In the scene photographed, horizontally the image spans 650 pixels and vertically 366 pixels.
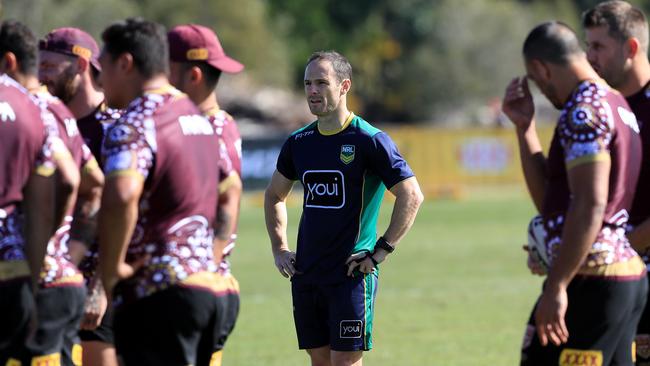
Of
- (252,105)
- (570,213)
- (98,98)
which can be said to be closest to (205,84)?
(98,98)

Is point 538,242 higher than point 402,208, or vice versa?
point 538,242

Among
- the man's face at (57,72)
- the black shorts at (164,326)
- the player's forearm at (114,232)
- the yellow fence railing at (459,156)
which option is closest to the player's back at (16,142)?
the player's forearm at (114,232)

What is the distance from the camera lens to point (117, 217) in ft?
18.7

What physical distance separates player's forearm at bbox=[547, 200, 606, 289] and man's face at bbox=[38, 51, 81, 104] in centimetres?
339

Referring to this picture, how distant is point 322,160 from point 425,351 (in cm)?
418

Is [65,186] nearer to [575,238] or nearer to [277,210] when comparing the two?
[575,238]

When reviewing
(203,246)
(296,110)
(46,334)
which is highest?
Result: (203,246)

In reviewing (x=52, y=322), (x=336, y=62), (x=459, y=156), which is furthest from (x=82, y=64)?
(x=459, y=156)

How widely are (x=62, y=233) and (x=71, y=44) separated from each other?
1.58m

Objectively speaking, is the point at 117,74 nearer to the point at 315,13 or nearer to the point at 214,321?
the point at 214,321

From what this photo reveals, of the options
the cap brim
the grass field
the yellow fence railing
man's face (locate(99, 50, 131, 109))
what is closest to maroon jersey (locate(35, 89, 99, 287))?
man's face (locate(99, 50, 131, 109))

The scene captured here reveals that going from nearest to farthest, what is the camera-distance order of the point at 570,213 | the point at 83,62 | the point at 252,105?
1. the point at 570,213
2. the point at 83,62
3. the point at 252,105

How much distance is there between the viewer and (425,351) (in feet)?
39.1

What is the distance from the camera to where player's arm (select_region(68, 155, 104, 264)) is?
6.65m
